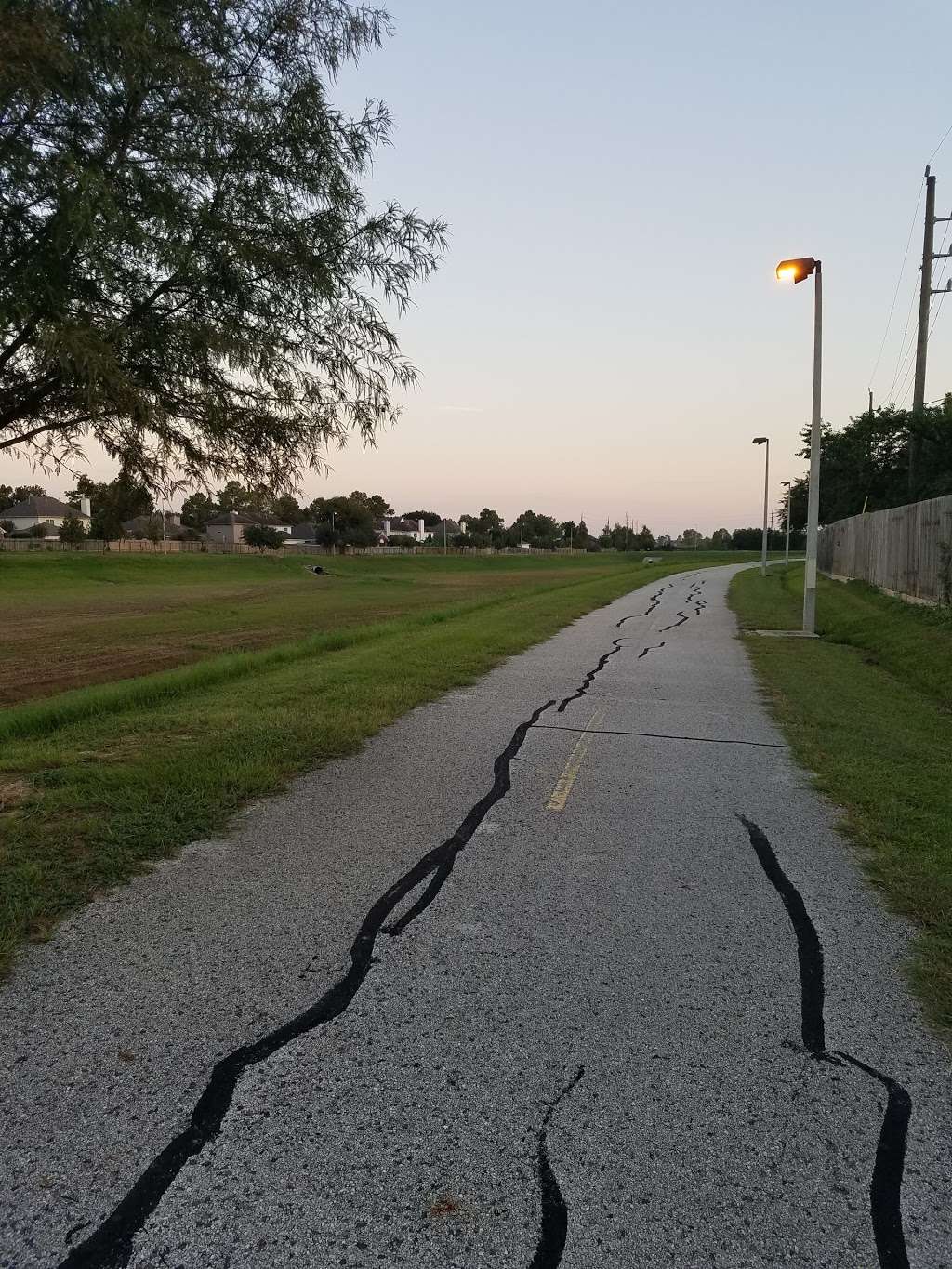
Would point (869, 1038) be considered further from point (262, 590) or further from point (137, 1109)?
point (262, 590)

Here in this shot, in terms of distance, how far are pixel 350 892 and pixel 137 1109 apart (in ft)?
6.07

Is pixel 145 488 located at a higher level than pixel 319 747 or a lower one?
higher

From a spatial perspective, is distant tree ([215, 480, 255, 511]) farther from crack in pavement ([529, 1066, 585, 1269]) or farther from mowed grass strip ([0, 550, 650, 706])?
mowed grass strip ([0, 550, 650, 706])

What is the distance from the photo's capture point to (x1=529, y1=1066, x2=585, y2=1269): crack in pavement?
7.48 feet

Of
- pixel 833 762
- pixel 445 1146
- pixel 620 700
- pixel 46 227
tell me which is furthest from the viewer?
pixel 620 700

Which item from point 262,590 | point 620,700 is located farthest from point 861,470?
point 620,700

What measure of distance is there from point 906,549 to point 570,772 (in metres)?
17.3

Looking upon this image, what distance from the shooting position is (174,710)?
31.6ft

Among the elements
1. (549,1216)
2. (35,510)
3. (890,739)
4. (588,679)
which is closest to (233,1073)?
(549,1216)

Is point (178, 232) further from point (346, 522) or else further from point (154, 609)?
point (346, 522)

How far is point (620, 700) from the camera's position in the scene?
10578 millimetres

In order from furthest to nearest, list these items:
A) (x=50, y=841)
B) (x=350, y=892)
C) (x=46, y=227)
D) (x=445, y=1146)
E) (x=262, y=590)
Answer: (x=262, y=590) → (x=50, y=841) → (x=350, y=892) → (x=46, y=227) → (x=445, y=1146)

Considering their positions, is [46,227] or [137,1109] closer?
[137,1109]

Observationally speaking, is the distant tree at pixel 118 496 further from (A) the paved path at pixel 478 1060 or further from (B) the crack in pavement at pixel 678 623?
(B) the crack in pavement at pixel 678 623
